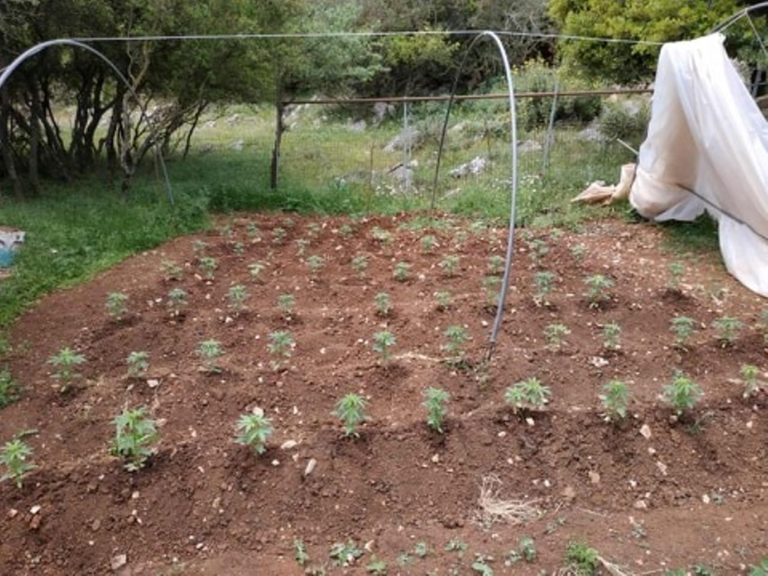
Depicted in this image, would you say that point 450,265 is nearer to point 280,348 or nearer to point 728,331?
point 280,348

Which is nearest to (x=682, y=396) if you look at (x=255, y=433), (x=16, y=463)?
(x=255, y=433)

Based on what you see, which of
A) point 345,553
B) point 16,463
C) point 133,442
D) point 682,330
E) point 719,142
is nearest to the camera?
point 345,553

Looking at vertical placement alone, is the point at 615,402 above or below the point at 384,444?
above

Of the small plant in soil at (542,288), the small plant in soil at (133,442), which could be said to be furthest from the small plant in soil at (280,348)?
the small plant in soil at (542,288)

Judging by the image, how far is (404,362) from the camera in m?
3.70

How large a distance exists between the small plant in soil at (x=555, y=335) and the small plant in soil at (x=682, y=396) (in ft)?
2.35

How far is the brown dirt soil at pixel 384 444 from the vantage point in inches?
101

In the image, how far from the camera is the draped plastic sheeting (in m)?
4.84

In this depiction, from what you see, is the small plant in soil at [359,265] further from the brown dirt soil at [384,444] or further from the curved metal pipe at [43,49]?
the curved metal pipe at [43,49]

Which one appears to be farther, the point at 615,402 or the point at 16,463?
the point at 615,402

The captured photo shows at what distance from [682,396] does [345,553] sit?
1880mm

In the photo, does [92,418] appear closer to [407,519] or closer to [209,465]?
[209,465]

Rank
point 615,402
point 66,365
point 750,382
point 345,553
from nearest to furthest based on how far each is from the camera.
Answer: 1. point 345,553
2. point 615,402
3. point 750,382
4. point 66,365

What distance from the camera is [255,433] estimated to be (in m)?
2.83
